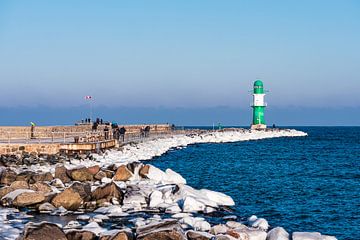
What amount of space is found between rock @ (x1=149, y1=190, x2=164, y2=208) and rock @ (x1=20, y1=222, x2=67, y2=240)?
5.40 meters

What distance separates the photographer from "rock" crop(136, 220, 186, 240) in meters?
10.5

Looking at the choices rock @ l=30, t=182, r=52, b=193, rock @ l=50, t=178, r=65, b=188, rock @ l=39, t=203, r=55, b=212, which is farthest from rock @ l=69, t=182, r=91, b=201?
rock @ l=50, t=178, r=65, b=188

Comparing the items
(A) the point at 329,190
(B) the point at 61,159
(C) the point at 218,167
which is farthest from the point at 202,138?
Answer: (A) the point at 329,190

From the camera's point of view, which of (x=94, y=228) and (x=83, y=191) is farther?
(x=83, y=191)

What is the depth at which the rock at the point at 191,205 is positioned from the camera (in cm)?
1501

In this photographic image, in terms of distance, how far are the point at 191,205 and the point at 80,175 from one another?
6505mm

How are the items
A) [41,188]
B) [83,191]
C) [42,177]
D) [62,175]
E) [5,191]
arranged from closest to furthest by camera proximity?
[83,191]
[5,191]
[41,188]
[42,177]
[62,175]

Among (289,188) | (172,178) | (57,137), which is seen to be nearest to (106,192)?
(172,178)

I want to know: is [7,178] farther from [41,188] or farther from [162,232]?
[162,232]

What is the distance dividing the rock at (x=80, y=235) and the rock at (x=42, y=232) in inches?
15.8

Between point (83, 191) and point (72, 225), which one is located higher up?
point (83, 191)

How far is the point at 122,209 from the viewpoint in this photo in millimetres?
14984

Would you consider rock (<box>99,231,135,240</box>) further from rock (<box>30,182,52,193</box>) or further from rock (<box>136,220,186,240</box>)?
rock (<box>30,182,52,193</box>)

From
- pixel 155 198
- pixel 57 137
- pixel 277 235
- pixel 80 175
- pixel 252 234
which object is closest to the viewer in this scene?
pixel 277 235
